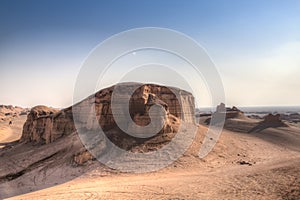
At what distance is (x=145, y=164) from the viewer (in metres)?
19.6

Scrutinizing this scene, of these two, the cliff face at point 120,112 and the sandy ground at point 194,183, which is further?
the cliff face at point 120,112

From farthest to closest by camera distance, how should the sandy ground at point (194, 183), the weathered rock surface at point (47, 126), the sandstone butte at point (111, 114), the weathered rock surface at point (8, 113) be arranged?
1. the weathered rock surface at point (8, 113)
2. the weathered rock surface at point (47, 126)
3. the sandstone butte at point (111, 114)
4. the sandy ground at point (194, 183)

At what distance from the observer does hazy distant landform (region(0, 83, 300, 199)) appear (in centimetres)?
1388

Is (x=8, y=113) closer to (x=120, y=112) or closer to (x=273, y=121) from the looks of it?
(x=120, y=112)

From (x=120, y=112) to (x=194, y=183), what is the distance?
1178 centimetres

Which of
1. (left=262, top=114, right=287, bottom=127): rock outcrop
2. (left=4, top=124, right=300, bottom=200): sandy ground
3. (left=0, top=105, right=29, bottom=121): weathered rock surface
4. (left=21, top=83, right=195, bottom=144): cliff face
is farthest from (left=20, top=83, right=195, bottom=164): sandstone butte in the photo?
(left=0, top=105, right=29, bottom=121): weathered rock surface

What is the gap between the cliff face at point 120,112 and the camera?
2410cm

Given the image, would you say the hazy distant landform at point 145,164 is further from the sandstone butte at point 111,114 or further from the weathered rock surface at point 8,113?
the weathered rock surface at point 8,113

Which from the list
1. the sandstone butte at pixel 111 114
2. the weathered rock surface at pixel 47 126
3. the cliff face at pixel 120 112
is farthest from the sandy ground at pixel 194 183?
the weathered rock surface at pixel 47 126

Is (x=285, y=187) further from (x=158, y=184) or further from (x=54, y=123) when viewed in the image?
(x=54, y=123)

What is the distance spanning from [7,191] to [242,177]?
16.6m

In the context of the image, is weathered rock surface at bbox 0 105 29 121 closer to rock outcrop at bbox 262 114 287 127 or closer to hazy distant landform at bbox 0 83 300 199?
hazy distant landform at bbox 0 83 300 199

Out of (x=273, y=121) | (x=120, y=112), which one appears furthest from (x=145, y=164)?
(x=273, y=121)

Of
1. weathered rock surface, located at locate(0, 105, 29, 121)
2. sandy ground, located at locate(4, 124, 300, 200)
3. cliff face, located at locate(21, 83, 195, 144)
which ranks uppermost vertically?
cliff face, located at locate(21, 83, 195, 144)
